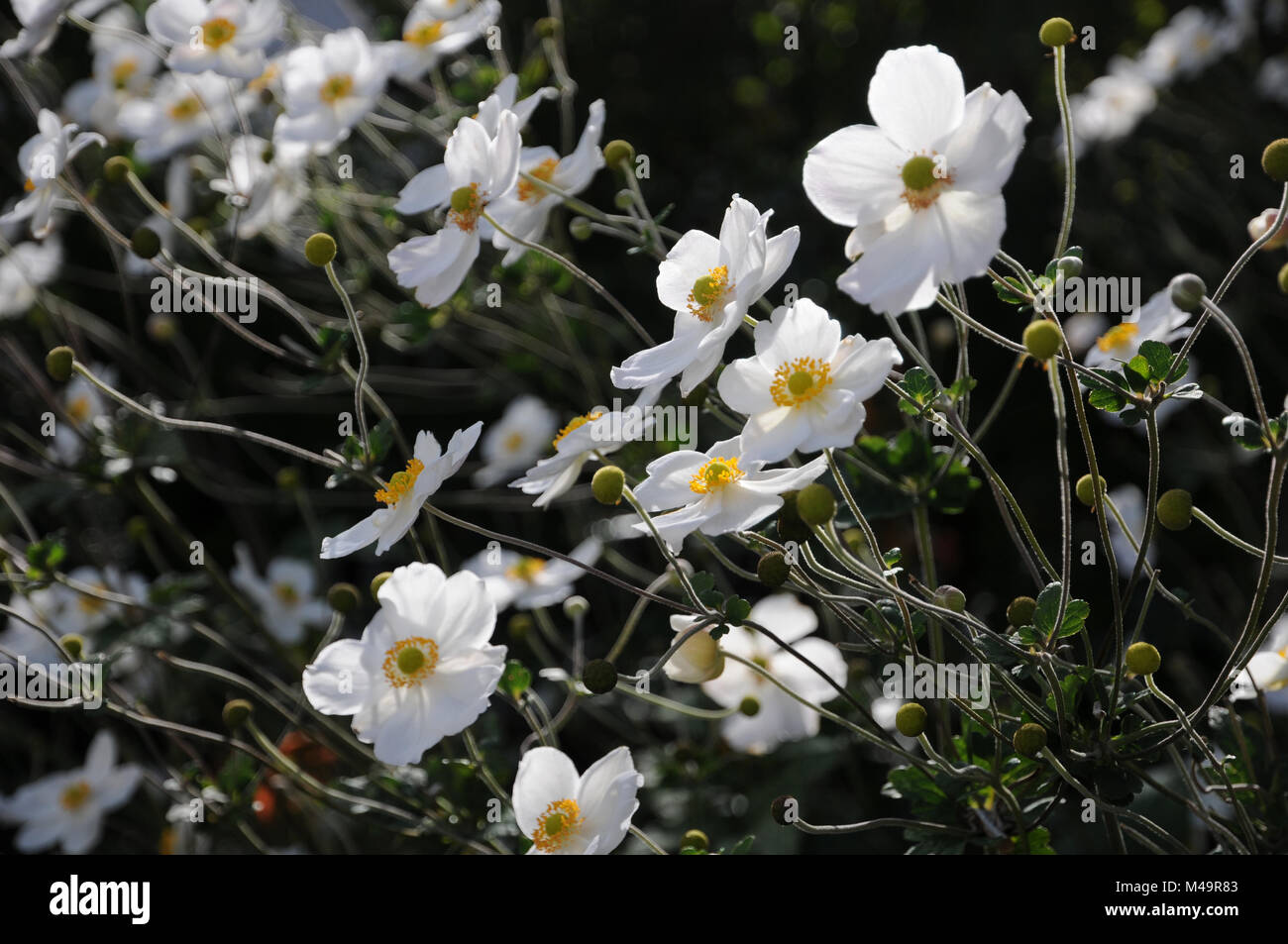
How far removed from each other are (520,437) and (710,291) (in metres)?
1.21

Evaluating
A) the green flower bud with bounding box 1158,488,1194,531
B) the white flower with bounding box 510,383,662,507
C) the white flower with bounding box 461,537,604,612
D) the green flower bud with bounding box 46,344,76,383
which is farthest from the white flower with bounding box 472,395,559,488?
the green flower bud with bounding box 1158,488,1194,531

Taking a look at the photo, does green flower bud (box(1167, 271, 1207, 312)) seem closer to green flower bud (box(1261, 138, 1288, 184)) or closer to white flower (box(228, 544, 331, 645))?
green flower bud (box(1261, 138, 1288, 184))

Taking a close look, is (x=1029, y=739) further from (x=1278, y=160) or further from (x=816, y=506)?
(x=1278, y=160)

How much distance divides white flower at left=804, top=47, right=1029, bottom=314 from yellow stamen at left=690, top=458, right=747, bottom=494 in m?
0.20

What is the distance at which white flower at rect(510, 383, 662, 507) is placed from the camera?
102 cm

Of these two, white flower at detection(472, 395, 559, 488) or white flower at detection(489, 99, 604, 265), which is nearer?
white flower at detection(489, 99, 604, 265)

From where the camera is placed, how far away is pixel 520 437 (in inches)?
87.2

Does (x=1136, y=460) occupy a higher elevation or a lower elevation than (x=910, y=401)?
higher

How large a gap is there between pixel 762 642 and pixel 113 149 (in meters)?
1.55

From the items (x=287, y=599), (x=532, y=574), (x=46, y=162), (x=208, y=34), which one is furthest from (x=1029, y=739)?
(x=287, y=599)

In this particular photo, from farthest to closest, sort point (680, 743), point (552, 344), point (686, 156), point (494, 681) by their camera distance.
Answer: point (686, 156)
point (552, 344)
point (680, 743)
point (494, 681)

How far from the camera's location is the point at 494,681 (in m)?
1.06
